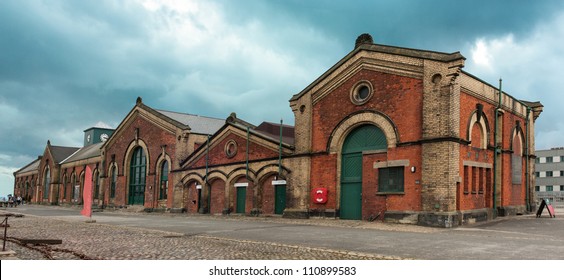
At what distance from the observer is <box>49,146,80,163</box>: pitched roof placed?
6097 cm

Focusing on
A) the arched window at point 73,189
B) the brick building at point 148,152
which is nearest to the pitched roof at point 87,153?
the arched window at point 73,189

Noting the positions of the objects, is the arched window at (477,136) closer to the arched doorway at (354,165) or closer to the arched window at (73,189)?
the arched doorway at (354,165)

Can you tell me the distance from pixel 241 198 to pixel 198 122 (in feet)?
43.9

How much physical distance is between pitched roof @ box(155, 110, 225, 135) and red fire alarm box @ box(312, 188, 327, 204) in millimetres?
15616

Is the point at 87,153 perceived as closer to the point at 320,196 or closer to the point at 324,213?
the point at 320,196

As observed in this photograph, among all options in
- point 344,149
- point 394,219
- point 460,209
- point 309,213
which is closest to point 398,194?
point 394,219

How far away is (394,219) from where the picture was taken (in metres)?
19.2

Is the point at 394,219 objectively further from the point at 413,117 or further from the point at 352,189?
the point at 413,117

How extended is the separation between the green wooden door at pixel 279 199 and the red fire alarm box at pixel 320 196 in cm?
288

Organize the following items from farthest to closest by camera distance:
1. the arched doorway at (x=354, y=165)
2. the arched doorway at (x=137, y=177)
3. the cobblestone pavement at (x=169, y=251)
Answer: the arched doorway at (x=137, y=177) < the arched doorway at (x=354, y=165) < the cobblestone pavement at (x=169, y=251)

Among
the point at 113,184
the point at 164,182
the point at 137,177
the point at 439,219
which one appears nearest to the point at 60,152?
the point at 113,184

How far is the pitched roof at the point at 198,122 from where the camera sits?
122 feet

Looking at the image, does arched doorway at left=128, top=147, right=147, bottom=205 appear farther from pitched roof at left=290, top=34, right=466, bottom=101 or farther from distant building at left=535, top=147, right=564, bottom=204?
distant building at left=535, top=147, right=564, bottom=204

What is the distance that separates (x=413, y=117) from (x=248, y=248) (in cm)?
1126
